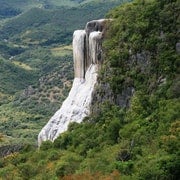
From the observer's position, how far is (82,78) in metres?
45.6

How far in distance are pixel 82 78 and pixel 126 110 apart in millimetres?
7018

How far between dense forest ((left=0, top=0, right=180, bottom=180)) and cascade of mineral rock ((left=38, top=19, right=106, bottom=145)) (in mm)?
948

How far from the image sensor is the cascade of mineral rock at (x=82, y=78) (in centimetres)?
4338

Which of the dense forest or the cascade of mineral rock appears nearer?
the dense forest

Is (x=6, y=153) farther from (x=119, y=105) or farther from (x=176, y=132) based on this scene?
(x=176, y=132)

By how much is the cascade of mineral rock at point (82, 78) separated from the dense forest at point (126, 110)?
95cm

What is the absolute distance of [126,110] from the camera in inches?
1559

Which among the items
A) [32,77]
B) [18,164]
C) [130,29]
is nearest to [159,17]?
[130,29]

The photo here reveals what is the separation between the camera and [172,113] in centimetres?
3453

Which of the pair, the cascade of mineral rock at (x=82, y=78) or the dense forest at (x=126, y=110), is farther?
the cascade of mineral rock at (x=82, y=78)

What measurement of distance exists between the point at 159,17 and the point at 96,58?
599 cm

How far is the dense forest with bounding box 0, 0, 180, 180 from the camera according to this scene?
1346 inches

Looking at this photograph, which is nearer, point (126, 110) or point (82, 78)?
point (126, 110)

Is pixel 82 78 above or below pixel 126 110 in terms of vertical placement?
above
